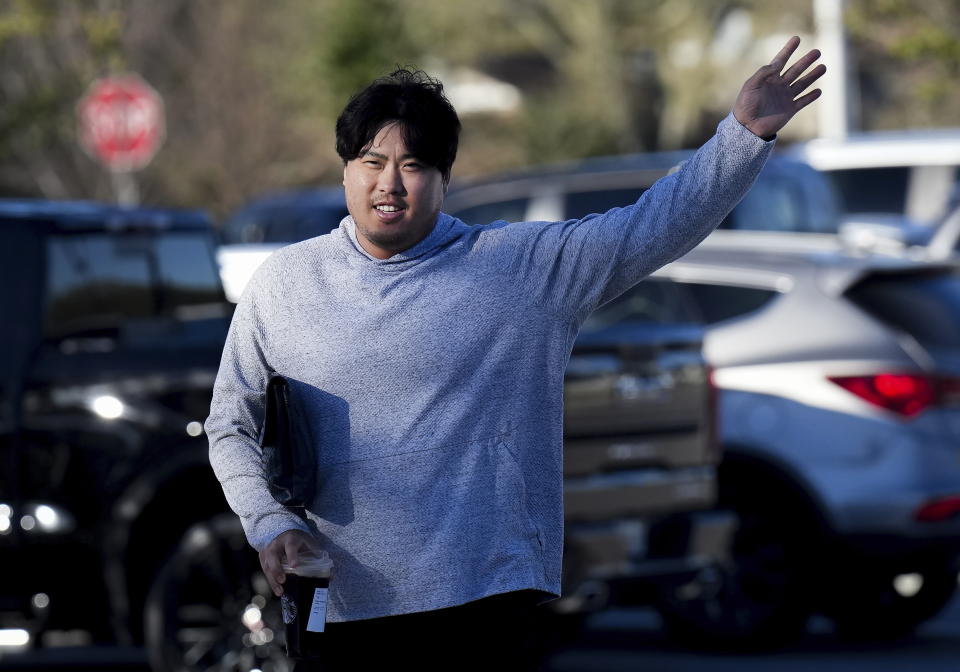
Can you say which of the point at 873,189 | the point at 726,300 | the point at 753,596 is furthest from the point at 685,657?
the point at 873,189

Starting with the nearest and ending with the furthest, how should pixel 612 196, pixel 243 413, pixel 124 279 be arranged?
pixel 243 413 < pixel 124 279 < pixel 612 196

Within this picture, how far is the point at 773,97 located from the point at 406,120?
66cm

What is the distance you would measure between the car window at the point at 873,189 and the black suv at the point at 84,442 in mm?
10709

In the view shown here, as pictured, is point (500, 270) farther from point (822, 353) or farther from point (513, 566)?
point (822, 353)

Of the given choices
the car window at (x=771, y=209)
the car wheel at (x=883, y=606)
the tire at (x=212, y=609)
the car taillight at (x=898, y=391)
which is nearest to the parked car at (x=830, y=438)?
the car taillight at (x=898, y=391)

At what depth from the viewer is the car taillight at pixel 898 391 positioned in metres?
8.73

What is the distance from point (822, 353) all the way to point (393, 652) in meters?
5.46

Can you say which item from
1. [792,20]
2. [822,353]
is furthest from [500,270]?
[792,20]

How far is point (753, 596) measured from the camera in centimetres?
888

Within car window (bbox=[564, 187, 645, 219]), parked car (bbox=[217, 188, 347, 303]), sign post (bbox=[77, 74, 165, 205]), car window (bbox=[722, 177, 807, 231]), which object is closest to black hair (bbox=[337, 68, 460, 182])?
car window (bbox=[564, 187, 645, 219])

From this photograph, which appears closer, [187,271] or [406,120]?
[406,120]

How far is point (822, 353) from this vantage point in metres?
8.96

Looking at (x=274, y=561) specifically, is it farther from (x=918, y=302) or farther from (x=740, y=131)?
(x=918, y=302)

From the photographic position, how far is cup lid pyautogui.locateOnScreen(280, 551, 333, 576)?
371 cm
